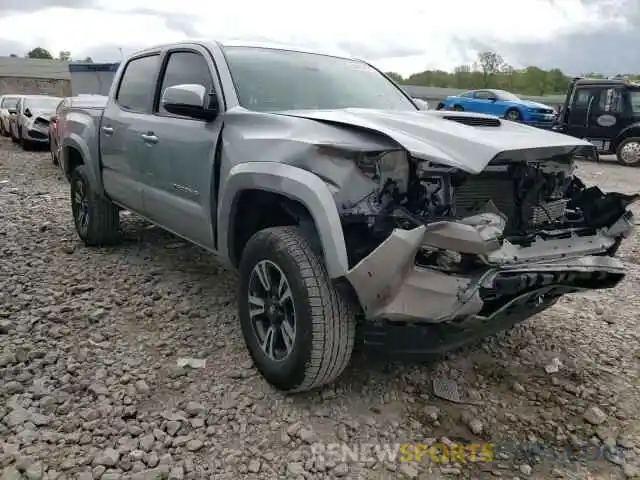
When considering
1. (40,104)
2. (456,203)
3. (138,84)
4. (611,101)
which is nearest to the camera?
(456,203)

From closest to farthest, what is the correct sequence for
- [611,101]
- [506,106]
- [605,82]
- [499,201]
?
[499,201] → [611,101] → [605,82] → [506,106]

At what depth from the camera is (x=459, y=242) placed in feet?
7.91

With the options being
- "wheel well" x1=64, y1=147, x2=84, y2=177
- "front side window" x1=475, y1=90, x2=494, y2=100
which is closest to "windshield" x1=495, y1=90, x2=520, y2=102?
"front side window" x1=475, y1=90, x2=494, y2=100

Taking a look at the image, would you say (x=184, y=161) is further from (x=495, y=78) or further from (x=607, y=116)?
(x=495, y=78)

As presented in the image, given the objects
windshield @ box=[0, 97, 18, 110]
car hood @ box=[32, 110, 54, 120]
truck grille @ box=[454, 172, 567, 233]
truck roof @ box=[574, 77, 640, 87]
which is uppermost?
truck roof @ box=[574, 77, 640, 87]

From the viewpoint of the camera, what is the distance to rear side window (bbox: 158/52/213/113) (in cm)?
379

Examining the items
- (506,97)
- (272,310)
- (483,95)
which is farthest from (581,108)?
(272,310)

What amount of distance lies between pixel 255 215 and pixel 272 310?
0.57 metres

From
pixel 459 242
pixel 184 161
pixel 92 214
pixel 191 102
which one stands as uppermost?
pixel 191 102

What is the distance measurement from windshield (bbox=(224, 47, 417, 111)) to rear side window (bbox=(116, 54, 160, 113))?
930mm

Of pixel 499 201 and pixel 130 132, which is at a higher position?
pixel 130 132

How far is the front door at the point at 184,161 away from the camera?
355 cm

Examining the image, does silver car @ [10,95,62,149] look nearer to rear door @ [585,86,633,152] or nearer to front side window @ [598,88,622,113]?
rear door @ [585,86,633,152]

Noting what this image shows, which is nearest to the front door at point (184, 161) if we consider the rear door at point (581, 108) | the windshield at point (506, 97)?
the rear door at point (581, 108)
